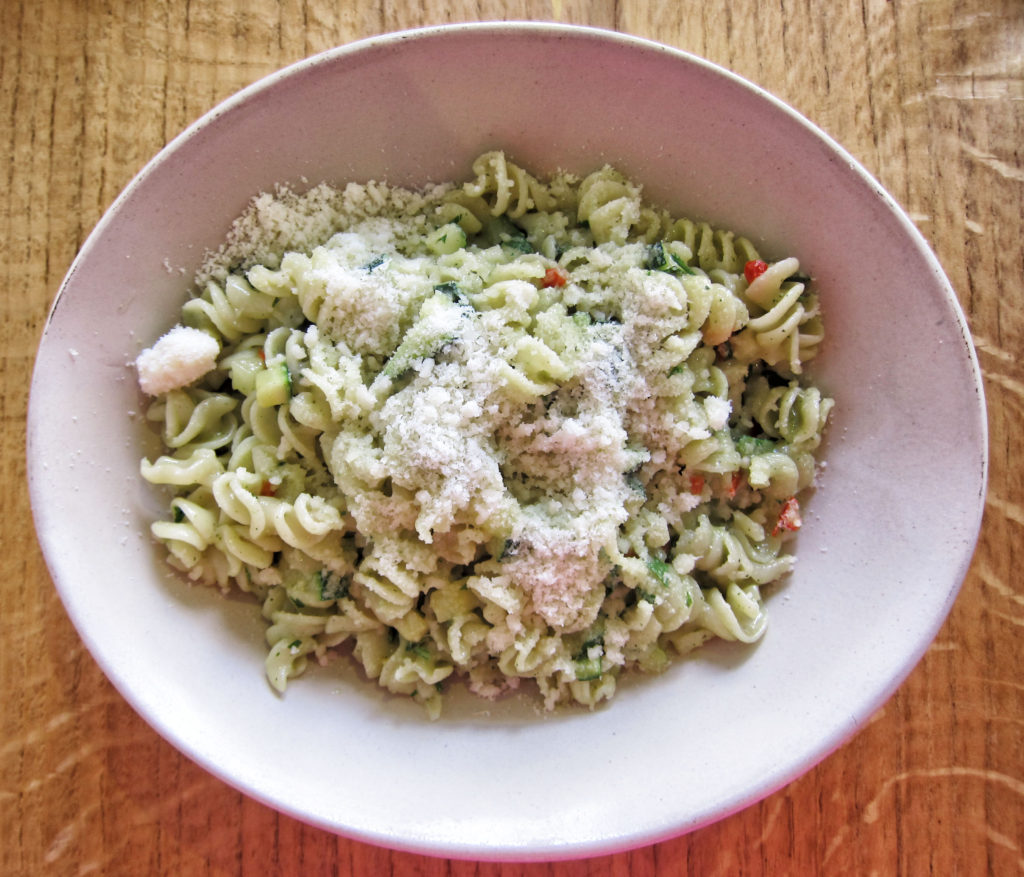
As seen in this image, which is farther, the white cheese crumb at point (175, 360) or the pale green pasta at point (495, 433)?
the white cheese crumb at point (175, 360)

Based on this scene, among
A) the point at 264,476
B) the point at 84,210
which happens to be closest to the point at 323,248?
the point at 264,476

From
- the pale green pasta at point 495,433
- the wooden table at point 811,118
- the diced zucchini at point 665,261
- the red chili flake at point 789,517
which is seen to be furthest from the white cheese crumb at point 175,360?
the red chili flake at point 789,517

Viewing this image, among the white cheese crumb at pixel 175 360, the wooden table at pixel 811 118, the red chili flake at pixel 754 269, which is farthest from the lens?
the wooden table at pixel 811 118

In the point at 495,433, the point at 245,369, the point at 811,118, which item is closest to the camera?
the point at 495,433

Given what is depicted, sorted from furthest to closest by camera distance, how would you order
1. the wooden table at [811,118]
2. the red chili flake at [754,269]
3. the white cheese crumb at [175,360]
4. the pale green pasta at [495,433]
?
the wooden table at [811,118] → the red chili flake at [754,269] → the white cheese crumb at [175,360] → the pale green pasta at [495,433]

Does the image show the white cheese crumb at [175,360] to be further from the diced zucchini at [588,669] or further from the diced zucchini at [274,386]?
the diced zucchini at [588,669]

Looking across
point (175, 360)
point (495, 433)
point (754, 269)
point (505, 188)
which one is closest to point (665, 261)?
point (754, 269)

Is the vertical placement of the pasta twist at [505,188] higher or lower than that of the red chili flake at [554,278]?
higher

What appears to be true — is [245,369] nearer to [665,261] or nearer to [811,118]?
[665,261]
